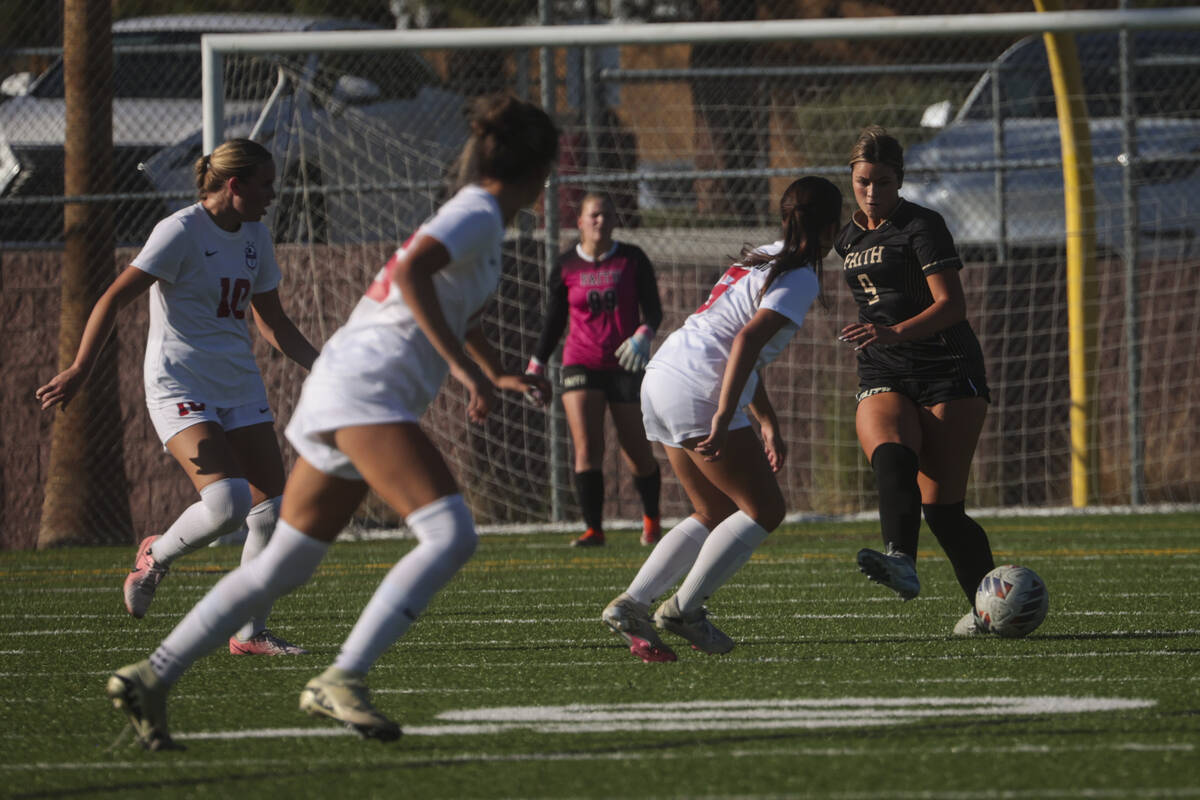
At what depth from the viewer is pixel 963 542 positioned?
6.33 meters

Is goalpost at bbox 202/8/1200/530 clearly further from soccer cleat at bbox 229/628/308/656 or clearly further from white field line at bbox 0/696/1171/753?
white field line at bbox 0/696/1171/753

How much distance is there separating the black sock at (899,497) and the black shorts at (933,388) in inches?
10.0

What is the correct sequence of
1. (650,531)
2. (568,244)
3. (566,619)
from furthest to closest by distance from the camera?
(568,244)
(650,531)
(566,619)

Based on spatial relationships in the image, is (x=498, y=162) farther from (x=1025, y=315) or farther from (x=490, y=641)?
(x=1025, y=315)

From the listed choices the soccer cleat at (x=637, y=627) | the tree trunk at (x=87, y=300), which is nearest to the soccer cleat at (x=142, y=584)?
the soccer cleat at (x=637, y=627)

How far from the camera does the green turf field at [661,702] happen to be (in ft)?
12.6

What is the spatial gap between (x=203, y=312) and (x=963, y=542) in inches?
118

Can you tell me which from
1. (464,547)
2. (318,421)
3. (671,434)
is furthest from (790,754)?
(671,434)

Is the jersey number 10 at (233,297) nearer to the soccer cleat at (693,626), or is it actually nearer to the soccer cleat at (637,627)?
the soccer cleat at (637,627)

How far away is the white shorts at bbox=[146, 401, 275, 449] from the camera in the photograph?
6199 mm

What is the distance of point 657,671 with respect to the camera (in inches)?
217

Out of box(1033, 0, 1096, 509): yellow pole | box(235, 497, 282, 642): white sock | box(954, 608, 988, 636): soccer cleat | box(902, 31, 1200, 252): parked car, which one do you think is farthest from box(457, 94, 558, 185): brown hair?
box(1033, 0, 1096, 509): yellow pole

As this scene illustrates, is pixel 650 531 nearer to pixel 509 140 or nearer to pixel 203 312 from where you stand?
pixel 203 312

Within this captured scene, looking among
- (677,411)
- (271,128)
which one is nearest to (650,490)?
→ (271,128)
